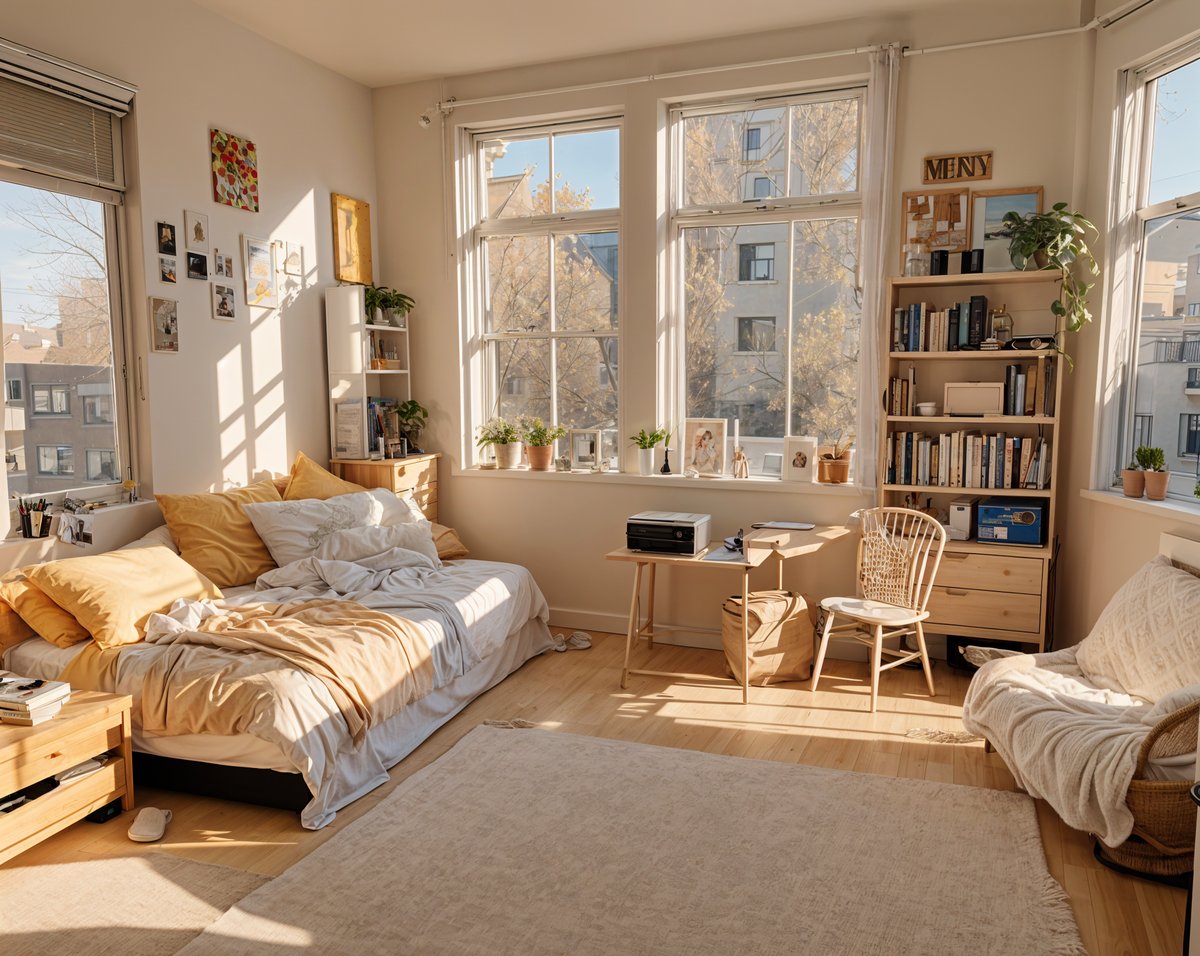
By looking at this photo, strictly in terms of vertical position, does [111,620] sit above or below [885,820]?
above

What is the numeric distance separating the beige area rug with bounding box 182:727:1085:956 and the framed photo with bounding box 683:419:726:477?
1826 mm

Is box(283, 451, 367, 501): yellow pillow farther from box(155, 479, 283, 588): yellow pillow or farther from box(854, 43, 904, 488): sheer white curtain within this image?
box(854, 43, 904, 488): sheer white curtain

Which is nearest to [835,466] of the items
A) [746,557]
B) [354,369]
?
[746,557]

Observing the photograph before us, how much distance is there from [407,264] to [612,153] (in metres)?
1.38

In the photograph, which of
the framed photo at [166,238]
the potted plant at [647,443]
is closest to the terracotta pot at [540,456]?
the potted plant at [647,443]

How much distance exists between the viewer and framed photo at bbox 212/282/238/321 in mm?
4234

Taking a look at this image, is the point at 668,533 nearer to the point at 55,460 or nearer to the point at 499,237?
the point at 499,237

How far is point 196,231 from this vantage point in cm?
412

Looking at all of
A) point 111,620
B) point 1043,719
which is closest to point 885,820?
point 1043,719

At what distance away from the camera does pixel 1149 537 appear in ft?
11.8

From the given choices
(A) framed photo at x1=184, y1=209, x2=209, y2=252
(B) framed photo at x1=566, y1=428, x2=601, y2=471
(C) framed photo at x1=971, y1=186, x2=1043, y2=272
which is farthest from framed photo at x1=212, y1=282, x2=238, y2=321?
(C) framed photo at x1=971, y1=186, x2=1043, y2=272

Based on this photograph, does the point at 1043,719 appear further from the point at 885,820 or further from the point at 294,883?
the point at 294,883

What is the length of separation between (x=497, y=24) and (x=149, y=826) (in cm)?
373

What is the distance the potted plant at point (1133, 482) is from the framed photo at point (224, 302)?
4.07 meters
